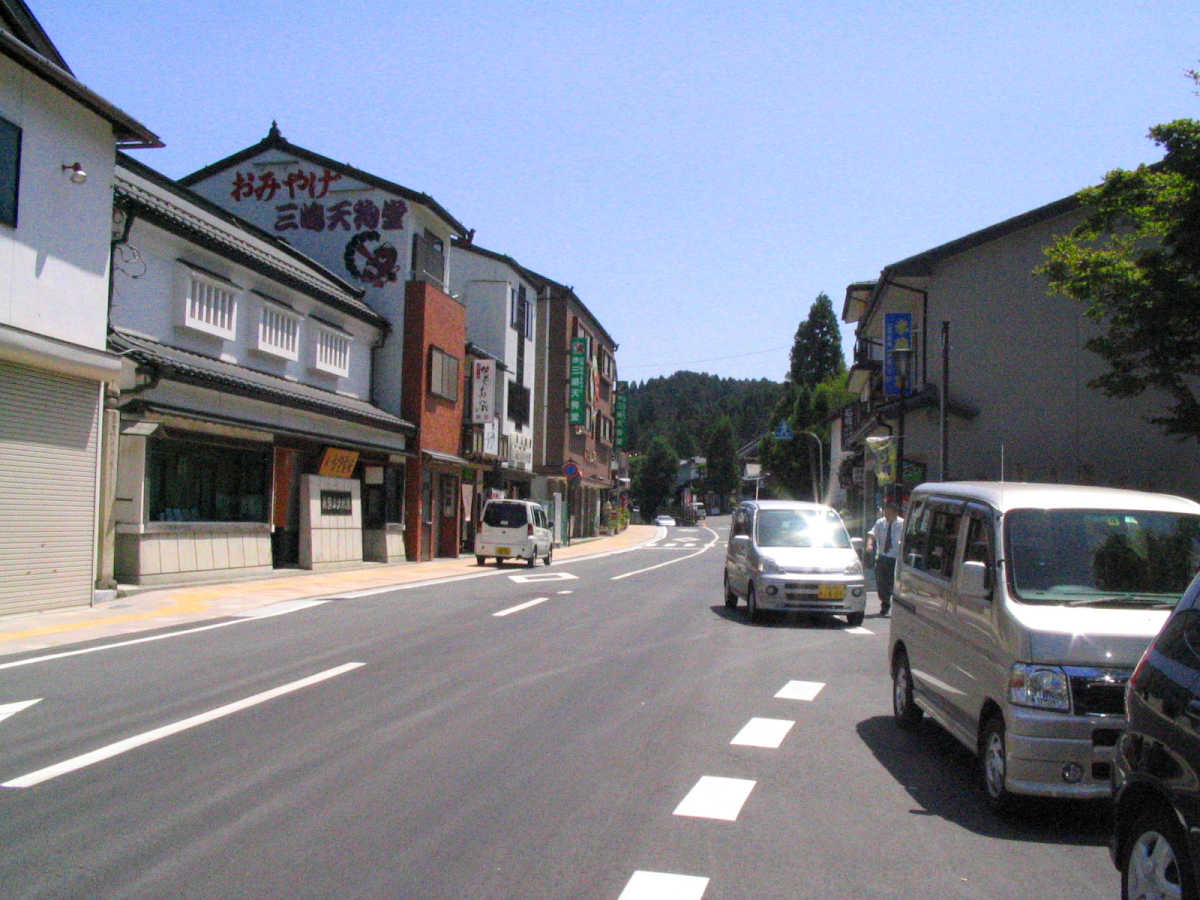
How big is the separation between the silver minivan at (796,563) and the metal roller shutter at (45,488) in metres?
10.0

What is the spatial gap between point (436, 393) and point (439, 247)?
5.16 metres

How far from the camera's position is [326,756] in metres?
6.93

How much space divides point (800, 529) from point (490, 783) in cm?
1121

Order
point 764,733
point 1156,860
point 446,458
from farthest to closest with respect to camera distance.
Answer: point 446,458, point 764,733, point 1156,860

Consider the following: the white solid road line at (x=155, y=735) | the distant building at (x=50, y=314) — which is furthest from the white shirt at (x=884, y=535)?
the distant building at (x=50, y=314)

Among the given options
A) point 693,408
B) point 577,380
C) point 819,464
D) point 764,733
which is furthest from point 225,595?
point 693,408

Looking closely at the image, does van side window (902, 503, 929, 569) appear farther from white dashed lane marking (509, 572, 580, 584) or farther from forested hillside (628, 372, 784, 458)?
forested hillside (628, 372, 784, 458)

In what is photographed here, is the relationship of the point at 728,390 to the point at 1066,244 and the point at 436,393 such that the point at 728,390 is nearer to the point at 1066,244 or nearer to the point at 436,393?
the point at 436,393

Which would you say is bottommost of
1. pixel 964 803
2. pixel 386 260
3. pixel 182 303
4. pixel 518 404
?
pixel 964 803

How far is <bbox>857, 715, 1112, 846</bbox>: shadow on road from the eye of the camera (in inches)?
228

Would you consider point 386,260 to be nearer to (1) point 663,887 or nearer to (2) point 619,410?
(1) point 663,887

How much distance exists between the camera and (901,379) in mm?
27328

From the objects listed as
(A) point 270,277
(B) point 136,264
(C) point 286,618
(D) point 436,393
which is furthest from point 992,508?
(D) point 436,393

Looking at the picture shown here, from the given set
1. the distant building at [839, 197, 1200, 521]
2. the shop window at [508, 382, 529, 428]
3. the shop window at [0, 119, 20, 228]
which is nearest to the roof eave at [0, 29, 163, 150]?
the shop window at [0, 119, 20, 228]
